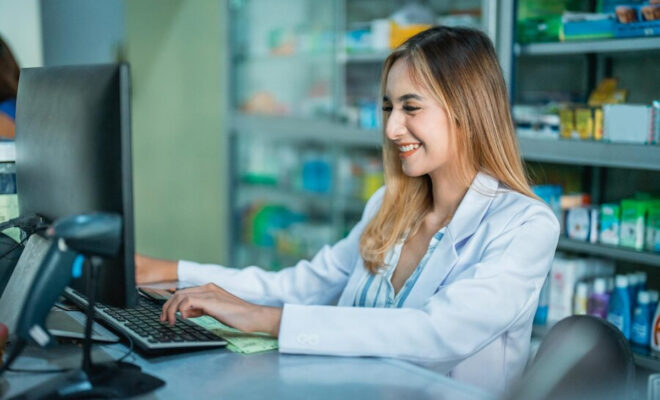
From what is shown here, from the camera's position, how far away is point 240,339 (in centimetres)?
141

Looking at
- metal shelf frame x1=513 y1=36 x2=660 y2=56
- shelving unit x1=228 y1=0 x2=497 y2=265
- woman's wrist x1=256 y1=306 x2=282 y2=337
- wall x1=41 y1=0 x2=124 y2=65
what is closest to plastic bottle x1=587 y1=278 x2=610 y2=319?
metal shelf frame x1=513 y1=36 x2=660 y2=56

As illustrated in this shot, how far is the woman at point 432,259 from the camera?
1353mm

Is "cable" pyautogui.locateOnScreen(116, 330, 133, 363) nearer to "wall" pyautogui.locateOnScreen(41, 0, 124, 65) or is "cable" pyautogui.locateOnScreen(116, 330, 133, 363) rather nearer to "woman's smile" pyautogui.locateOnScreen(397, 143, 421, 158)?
"woman's smile" pyautogui.locateOnScreen(397, 143, 421, 158)

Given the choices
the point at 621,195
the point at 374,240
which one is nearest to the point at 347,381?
the point at 374,240

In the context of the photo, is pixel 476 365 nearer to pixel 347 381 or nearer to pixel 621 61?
pixel 347 381

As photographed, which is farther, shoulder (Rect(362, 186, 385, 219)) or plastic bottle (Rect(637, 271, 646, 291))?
plastic bottle (Rect(637, 271, 646, 291))

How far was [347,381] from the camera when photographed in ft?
3.93

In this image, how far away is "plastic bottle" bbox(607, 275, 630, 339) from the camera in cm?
249

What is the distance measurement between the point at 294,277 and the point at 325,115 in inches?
84.7

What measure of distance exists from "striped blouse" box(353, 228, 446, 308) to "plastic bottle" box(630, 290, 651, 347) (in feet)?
3.79

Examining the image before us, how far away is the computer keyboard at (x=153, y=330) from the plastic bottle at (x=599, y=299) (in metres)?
1.72

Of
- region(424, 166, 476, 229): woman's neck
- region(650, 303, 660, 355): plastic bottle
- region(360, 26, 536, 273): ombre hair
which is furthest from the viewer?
region(650, 303, 660, 355): plastic bottle

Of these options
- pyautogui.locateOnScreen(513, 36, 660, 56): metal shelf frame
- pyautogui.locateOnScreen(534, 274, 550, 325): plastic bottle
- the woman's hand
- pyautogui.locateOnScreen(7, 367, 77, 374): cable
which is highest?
pyautogui.locateOnScreen(513, 36, 660, 56): metal shelf frame

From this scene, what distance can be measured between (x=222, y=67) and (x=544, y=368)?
11.8ft
